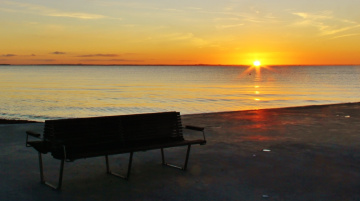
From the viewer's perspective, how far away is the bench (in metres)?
5.06

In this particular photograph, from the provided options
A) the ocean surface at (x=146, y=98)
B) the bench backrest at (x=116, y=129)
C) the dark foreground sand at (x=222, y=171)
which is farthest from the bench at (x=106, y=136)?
the ocean surface at (x=146, y=98)

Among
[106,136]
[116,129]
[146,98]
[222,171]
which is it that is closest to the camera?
[106,136]

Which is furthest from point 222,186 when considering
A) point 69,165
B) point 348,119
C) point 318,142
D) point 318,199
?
point 348,119

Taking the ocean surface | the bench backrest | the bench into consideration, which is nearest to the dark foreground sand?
the bench

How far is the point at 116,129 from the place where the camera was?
569 centimetres

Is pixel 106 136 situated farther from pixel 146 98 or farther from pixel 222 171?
pixel 146 98

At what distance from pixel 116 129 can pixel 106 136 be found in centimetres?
18

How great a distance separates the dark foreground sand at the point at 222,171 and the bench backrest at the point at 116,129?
1.79ft

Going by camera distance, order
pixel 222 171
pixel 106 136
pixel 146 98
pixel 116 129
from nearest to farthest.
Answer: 1. pixel 106 136
2. pixel 116 129
3. pixel 222 171
4. pixel 146 98

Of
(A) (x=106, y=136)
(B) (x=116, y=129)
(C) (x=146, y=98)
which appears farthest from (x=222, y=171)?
(C) (x=146, y=98)

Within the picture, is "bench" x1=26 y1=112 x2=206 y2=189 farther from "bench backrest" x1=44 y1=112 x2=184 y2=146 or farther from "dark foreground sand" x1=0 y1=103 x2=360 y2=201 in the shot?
"dark foreground sand" x1=0 y1=103 x2=360 y2=201

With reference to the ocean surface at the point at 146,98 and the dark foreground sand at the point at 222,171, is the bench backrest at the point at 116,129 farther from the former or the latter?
the ocean surface at the point at 146,98

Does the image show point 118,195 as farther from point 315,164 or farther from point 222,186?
point 315,164

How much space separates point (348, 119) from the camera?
39.5ft
